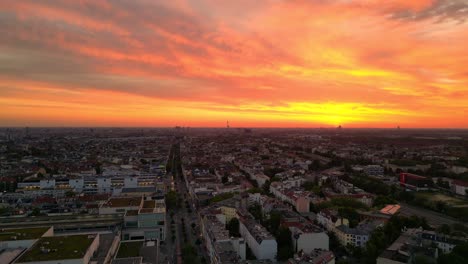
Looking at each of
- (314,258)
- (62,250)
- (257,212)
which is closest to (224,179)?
(257,212)

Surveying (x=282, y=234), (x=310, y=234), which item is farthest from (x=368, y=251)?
(x=282, y=234)

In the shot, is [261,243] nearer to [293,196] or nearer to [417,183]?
[293,196]

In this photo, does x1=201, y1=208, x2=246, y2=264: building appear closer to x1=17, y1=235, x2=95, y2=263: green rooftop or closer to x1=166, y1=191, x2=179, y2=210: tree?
x1=17, y1=235, x2=95, y2=263: green rooftop

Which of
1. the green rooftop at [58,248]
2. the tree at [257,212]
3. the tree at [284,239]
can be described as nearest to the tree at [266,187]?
the tree at [257,212]

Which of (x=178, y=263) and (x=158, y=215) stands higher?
(x=158, y=215)

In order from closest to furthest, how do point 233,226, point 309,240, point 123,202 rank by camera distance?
point 309,240
point 233,226
point 123,202

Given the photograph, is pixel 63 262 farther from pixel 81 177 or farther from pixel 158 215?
pixel 81 177
